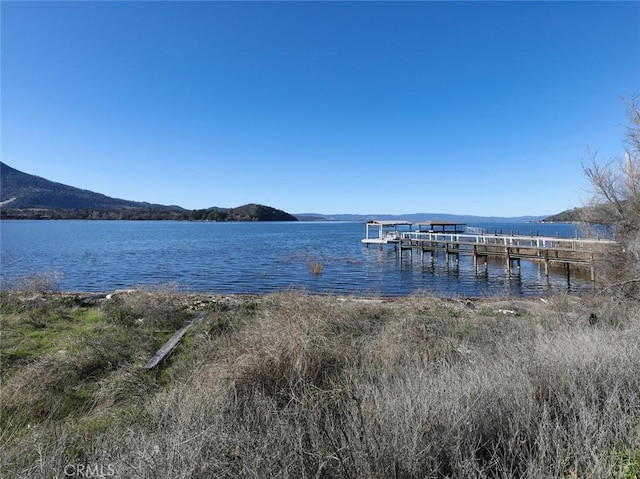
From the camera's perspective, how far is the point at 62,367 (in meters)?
5.94

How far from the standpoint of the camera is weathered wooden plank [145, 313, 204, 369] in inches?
251

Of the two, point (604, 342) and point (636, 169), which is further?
point (636, 169)

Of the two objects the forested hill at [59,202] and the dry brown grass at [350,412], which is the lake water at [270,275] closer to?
the dry brown grass at [350,412]

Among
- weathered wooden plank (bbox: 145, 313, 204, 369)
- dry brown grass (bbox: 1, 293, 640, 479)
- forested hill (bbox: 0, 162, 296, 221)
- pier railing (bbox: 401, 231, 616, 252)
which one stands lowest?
weathered wooden plank (bbox: 145, 313, 204, 369)

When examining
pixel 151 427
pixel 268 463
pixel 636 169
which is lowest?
pixel 151 427

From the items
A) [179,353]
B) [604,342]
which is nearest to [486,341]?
[604,342]

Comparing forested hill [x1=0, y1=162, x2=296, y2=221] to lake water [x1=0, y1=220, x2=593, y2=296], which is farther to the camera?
forested hill [x1=0, y1=162, x2=296, y2=221]

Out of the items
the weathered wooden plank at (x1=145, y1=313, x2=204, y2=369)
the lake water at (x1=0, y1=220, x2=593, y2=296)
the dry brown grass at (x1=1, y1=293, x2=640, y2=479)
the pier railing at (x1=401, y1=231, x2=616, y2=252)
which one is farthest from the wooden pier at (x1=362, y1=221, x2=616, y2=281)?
the weathered wooden plank at (x1=145, y1=313, x2=204, y2=369)

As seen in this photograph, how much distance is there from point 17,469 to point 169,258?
124 ft

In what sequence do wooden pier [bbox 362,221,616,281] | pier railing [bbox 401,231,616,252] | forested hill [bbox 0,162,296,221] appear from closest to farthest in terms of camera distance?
1. pier railing [bbox 401,231,616,252]
2. wooden pier [bbox 362,221,616,281]
3. forested hill [bbox 0,162,296,221]

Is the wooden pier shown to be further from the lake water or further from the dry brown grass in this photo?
the dry brown grass

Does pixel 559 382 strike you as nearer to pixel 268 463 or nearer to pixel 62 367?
pixel 268 463

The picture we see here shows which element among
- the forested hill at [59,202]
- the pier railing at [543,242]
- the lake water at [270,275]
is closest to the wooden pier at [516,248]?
the pier railing at [543,242]

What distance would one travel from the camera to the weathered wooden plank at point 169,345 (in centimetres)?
637
